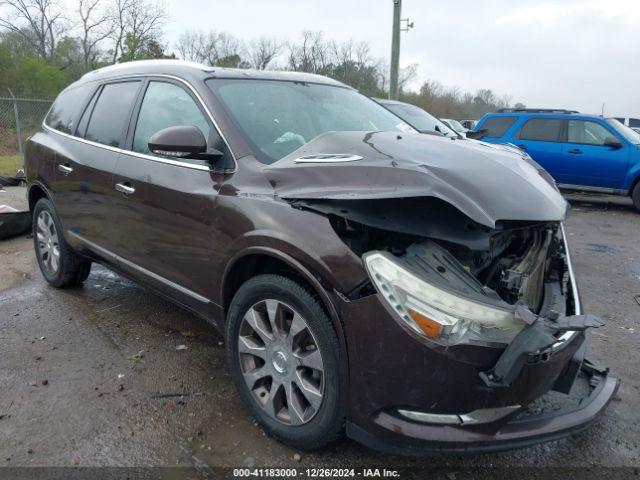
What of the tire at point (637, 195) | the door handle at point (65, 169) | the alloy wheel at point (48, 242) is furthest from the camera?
the tire at point (637, 195)

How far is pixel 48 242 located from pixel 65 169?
95 centimetres

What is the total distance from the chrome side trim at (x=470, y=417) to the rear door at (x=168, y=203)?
139 centimetres

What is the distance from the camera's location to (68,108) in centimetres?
455

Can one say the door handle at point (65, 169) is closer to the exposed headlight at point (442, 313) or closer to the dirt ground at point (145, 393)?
the dirt ground at point (145, 393)

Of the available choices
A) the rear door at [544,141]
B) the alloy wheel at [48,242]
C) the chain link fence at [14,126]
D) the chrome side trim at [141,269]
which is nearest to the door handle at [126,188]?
the chrome side trim at [141,269]

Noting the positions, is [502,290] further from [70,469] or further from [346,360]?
[70,469]

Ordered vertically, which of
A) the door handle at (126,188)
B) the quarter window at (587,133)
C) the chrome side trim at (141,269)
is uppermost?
the quarter window at (587,133)

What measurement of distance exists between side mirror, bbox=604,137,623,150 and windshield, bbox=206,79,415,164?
24.8 feet

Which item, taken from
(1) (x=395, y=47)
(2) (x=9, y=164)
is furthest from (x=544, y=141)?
(2) (x=9, y=164)

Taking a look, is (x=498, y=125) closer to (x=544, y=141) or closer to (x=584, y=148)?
(x=544, y=141)

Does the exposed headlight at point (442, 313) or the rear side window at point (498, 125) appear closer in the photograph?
the exposed headlight at point (442, 313)

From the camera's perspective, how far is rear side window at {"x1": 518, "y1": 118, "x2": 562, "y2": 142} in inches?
404

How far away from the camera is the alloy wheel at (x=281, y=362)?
236cm

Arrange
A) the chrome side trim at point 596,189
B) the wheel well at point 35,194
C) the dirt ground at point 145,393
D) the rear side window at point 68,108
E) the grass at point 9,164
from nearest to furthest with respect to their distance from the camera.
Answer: the dirt ground at point 145,393 < the rear side window at point 68,108 < the wheel well at point 35,194 < the chrome side trim at point 596,189 < the grass at point 9,164
